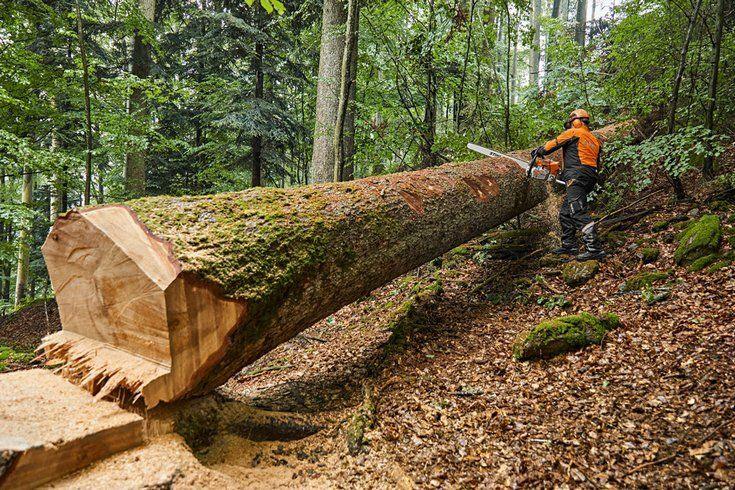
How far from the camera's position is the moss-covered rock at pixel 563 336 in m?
3.16

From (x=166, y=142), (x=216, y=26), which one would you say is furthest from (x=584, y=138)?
(x=216, y=26)

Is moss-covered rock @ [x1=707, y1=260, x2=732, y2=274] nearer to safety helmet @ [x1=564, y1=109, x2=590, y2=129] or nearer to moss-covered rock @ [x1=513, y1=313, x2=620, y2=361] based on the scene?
moss-covered rock @ [x1=513, y1=313, x2=620, y2=361]

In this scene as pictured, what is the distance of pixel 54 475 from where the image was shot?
5.10ft

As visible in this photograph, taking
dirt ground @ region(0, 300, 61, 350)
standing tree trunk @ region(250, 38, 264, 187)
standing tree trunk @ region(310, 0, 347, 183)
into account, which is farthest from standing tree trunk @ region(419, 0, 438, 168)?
dirt ground @ region(0, 300, 61, 350)

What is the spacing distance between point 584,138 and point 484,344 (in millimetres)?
3225

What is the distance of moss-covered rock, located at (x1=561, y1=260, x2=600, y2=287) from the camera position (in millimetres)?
4332

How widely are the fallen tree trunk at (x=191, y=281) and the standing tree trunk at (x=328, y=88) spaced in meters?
3.99

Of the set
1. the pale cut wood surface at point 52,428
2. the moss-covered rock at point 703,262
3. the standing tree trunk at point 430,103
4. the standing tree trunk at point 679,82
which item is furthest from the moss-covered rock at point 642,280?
the pale cut wood surface at point 52,428

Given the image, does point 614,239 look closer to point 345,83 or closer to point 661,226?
point 661,226

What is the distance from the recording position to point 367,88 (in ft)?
24.8

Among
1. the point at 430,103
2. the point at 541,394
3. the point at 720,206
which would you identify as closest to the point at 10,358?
the point at 541,394

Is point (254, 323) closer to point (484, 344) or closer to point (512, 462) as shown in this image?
point (512, 462)

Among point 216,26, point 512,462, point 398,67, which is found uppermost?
point 216,26

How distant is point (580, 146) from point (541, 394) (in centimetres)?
360
